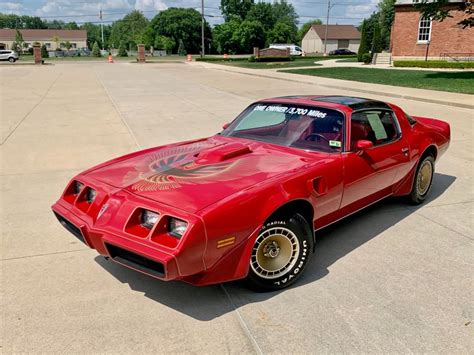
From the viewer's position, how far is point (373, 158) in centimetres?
430

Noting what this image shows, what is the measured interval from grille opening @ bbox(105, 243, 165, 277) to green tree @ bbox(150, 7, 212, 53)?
100m

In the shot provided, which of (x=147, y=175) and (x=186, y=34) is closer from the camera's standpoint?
(x=147, y=175)

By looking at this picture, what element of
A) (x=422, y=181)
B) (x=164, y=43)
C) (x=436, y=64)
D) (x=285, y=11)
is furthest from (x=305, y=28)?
(x=422, y=181)

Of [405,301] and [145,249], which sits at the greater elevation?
[145,249]

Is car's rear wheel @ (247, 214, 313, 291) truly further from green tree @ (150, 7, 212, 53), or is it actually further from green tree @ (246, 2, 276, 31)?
green tree @ (246, 2, 276, 31)

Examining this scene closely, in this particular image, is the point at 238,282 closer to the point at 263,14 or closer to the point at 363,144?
the point at 363,144

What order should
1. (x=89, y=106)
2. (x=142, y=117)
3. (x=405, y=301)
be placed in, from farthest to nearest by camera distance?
1. (x=89, y=106)
2. (x=142, y=117)
3. (x=405, y=301)

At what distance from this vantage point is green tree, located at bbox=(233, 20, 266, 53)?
91875 mm

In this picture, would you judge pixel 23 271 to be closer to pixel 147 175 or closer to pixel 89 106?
pixel 147 175

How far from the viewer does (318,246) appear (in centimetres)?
418

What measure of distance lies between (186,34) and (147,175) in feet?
334

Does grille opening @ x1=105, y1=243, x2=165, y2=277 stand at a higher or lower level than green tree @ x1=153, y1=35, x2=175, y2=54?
lower

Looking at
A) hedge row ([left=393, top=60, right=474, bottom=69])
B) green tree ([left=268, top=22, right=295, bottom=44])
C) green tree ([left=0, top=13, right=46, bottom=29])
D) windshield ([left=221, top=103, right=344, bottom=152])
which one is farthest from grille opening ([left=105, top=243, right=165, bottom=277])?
green tree ([left=0, top=13, right=46, bottom=29])

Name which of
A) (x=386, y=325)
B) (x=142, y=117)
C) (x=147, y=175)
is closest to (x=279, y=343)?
(x=386, y=325)
